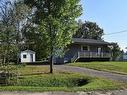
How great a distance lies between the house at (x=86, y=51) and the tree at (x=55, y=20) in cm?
2006

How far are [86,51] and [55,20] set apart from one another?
24823 mm

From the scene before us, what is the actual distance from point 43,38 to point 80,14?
4.22 m

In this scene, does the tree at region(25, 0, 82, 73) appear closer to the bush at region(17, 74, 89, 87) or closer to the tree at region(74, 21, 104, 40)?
the bush at region(17, 74, 89, 87)

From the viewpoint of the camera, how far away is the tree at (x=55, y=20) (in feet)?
98.2

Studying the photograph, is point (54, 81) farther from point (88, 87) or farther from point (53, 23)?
point (53, 23)

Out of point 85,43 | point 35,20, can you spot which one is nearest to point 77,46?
point 85,43

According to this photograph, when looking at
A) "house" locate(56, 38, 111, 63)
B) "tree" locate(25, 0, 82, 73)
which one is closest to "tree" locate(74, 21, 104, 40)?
"house" locate(56, 38, 111, 63)

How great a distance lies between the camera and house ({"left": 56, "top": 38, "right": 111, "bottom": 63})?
52.2 m

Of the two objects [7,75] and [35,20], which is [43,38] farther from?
[7,75]

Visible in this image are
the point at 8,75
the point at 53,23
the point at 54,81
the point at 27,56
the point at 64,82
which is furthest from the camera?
the point at 27,56

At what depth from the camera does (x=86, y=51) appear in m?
53.9

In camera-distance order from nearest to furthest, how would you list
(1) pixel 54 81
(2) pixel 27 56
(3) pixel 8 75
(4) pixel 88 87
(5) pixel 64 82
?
(4) pixel 88 87 < (3) pixel 8 75 < (5) pixel 64 82 < (1) pixel 54 81 < (2) pixel 27 56

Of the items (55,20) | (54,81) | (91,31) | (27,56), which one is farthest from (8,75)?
(91,31)

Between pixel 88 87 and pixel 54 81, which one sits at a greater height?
pixel 54 81
